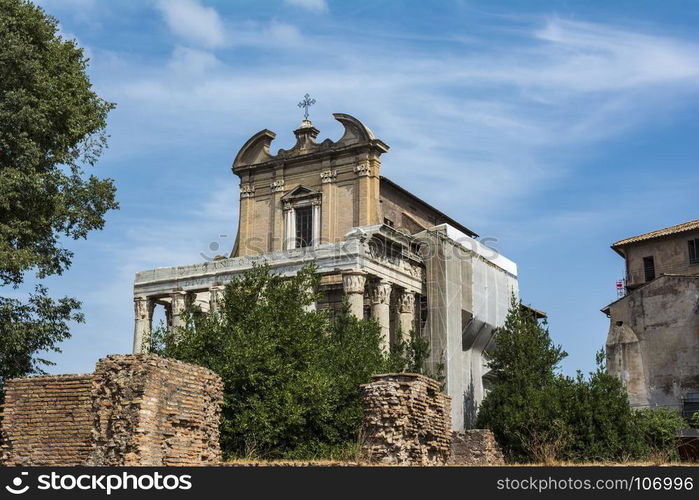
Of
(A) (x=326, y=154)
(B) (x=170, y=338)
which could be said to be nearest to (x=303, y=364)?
(B) (x=170, y=338)

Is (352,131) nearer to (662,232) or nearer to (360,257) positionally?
(360,257)

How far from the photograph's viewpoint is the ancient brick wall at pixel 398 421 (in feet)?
52.0

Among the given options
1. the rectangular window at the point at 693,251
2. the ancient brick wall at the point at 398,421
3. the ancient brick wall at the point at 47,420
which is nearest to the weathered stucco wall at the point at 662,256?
the rectangular window at the point at 693,251

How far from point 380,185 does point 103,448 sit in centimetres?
2889

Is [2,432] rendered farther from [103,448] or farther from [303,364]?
[303,364]

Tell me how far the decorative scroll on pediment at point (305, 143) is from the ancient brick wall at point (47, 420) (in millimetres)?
26101

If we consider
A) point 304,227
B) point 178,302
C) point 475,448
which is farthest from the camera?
point 304,227

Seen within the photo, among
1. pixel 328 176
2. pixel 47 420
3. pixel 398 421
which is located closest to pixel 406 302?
pixel 328 176

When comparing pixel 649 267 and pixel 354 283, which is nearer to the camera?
pixel 354 283

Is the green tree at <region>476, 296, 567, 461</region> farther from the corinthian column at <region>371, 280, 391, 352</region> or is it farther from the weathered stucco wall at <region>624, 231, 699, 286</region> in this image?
the weathered stucco wall at <region>624, 231, 699, 286</region>

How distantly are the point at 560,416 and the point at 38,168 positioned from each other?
A: 1724cm

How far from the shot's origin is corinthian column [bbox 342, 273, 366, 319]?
33.2 metres

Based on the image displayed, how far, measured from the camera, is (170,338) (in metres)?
22.8

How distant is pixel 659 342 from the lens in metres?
38.2
